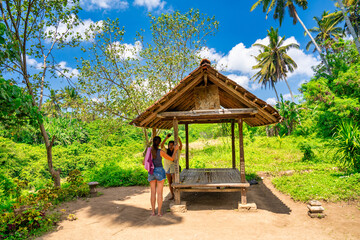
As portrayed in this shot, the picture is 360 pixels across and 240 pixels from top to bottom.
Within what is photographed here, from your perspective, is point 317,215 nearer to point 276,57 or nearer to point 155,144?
point 155,144

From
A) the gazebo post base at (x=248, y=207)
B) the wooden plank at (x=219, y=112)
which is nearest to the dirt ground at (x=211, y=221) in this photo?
the gazebo post base at (x=248, y=207)

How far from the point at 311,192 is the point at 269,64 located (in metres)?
25.5

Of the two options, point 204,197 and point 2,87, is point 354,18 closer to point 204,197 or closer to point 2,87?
point 204,197

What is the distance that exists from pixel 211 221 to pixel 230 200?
187 cm

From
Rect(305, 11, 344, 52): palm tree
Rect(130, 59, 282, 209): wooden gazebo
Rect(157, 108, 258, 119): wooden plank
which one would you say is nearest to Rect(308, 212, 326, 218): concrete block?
Rect(130, 59, 282, 209): wooden gazebo

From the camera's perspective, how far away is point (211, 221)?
511 cm

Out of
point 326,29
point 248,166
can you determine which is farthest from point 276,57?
point 248,166

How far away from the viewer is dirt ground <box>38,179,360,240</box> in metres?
4.41

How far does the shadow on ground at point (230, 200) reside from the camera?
20.1 ft

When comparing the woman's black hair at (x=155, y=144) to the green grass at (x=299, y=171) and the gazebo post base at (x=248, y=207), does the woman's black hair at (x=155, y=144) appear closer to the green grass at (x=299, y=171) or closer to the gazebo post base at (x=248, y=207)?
the gazebo post base at (x=248, y=207)

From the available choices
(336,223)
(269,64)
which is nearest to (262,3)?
(269,64)

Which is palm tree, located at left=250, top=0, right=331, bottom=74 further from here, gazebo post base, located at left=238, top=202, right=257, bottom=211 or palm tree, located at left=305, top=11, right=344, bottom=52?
gazebo post base, located at left=238, top=202, right=257, bottom=211

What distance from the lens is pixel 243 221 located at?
502 centimetres

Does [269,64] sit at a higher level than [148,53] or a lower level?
higher
